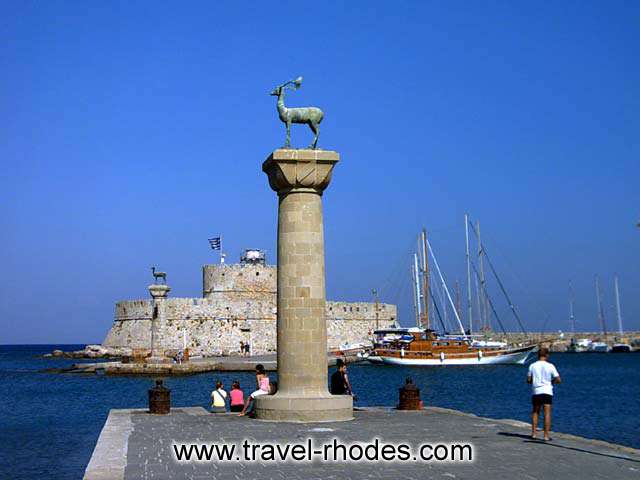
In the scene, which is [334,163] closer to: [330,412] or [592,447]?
[330,412]

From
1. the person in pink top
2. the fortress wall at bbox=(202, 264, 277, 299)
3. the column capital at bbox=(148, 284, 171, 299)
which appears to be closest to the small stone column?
the column capital at bbox=(148, 284, 171, 299)

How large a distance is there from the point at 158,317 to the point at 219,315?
966cm

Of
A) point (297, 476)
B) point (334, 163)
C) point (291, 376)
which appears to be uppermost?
point (334, 163)

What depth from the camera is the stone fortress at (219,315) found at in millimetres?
61656

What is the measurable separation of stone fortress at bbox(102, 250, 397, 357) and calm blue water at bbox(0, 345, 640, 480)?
9307mm

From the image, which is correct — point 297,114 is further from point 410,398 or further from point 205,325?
point 205,325

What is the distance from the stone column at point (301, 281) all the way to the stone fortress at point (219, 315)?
45590mm

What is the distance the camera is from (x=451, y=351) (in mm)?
58250

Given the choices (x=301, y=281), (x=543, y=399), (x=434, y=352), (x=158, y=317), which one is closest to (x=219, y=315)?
(x=158, y=317)

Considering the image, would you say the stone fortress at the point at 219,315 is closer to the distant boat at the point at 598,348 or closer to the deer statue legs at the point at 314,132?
the deer statue legs at the point at 314,132

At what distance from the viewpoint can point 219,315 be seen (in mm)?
62594

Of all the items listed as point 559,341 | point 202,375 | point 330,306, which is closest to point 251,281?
point 330,306

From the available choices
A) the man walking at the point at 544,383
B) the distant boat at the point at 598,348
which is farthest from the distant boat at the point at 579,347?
the man walking at the point at 544,383

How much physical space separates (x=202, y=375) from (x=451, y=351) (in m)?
18.7
